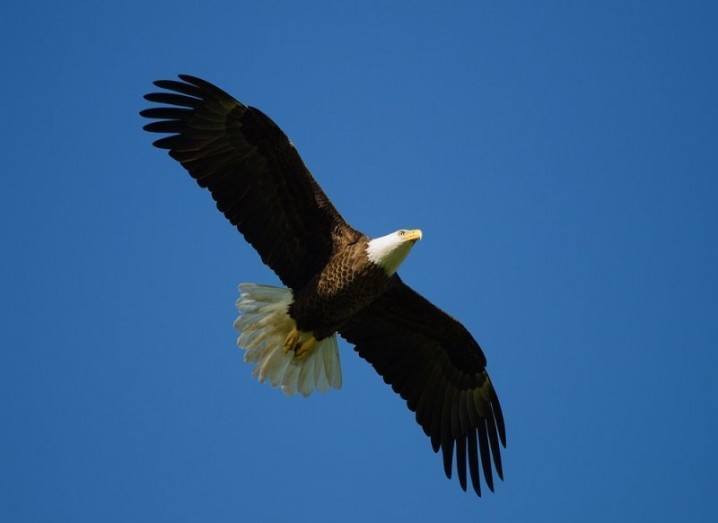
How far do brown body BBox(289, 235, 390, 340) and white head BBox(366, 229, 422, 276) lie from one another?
0.17ft

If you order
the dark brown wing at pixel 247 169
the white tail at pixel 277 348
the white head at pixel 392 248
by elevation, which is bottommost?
the white tail at pixel 277 348

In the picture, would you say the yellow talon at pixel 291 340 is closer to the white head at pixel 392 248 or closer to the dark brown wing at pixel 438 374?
the dark brown wing at pixel 438 374

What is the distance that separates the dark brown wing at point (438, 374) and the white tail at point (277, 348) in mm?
301

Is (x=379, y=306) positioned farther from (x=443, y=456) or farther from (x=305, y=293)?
(x=443, y=456)

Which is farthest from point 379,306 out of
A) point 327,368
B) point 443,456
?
point 443,456

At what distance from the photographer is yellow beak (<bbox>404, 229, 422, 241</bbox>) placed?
27.1 feet

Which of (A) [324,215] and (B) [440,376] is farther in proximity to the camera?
(B) [440,376]

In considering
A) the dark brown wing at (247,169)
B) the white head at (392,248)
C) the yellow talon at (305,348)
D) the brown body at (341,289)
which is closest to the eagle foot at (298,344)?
the yellow talon at (305,348)

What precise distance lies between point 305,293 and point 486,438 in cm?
217

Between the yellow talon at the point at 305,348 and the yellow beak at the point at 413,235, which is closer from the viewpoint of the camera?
the yellow beak at the point at 413,235

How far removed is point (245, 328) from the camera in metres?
9.08

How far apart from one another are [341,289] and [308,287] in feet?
1.10

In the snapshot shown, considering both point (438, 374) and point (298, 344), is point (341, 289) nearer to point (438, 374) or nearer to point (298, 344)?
point (298, 344)

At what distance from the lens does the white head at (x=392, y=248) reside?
8266 mm
